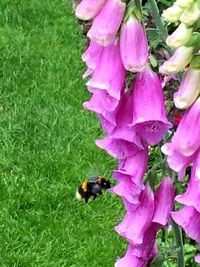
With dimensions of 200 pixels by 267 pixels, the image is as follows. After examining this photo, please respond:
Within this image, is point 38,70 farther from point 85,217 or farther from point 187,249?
point 187,249

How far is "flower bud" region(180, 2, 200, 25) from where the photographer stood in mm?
1478

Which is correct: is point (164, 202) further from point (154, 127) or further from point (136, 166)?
point (154, 127)

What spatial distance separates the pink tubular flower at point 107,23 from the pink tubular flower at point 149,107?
168 millimetres

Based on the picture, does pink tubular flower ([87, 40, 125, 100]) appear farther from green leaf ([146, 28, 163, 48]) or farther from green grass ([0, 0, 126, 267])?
green grass ([0, 0, 126, 267])

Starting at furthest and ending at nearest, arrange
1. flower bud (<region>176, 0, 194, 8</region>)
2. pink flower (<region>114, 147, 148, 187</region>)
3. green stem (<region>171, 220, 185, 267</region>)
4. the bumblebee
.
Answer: the bumblebee, green stem (<region>171, 220, 185, 267</region>), pink flower (<region>114, 147, 148, 187</region>), flower bud (<region>176, 0, 194, 8</region>)

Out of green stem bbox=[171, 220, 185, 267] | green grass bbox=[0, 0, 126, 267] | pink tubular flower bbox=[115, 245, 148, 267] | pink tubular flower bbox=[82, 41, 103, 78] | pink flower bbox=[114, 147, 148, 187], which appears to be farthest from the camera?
green grass bbox=[0, 0, 126, 267]

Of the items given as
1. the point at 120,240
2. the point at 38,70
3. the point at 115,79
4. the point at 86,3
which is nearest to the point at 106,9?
the point at 86,3

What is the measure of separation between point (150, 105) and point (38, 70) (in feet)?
15.0

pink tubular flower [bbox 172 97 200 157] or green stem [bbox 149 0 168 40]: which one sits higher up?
green stem [bbox 149 0 168 40]

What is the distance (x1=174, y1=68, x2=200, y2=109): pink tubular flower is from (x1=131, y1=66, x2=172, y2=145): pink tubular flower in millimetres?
119

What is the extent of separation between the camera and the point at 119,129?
174 cm

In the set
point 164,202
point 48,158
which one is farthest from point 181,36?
point 48,158

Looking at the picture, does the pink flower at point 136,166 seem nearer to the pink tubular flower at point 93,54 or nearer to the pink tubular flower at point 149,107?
the pink tubular flower at point 149,107

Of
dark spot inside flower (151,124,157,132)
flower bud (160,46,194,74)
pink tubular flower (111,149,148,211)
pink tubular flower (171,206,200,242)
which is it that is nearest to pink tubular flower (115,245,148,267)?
pink tubular flower (111,149,148,211)
